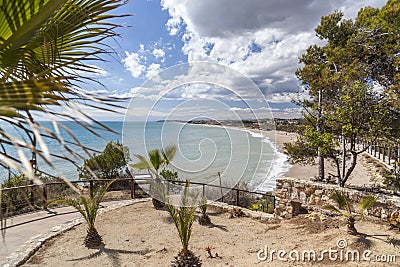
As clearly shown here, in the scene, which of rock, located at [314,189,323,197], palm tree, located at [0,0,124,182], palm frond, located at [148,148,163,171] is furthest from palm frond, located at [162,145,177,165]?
palm tree, located at [0,0,124,182]

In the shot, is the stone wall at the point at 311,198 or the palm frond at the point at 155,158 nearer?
the stone wall at the point at 311,198

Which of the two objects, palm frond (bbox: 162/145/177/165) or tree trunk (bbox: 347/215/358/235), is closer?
tree trunk (bbox: 347/215/358/235)

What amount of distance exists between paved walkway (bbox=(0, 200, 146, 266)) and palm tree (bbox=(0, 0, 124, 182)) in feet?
13.1

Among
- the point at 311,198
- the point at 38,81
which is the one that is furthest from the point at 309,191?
the point at 38,81

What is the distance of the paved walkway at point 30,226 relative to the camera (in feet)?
14.7

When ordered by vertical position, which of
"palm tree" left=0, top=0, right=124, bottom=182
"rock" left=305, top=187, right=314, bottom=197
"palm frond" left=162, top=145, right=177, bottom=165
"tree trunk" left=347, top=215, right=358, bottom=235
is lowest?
"tree trunk" left=347, top=215, right=358, bottom=235

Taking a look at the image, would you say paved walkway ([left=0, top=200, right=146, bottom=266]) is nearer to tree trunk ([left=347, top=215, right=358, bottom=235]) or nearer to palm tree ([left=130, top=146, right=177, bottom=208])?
palm tree ([left=130, top=146, right=177, bottom=208])

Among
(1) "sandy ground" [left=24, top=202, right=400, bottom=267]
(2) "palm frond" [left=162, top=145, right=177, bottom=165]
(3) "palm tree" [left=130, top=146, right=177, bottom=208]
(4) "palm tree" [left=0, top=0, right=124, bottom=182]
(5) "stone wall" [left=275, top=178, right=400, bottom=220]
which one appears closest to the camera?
(4) "palm tree" [left=0, top=0, right=124, bottom=182]

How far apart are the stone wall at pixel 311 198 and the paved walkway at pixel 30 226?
15.4ft

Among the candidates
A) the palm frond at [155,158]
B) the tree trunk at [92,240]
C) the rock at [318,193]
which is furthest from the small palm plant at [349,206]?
the palm frond at [155,158]

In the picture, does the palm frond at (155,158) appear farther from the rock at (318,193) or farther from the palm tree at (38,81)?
the palm tree at (38,81)

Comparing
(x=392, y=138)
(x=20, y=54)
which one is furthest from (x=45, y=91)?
(x=392, y=138)

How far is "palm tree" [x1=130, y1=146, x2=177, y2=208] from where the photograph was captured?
759 centimetres

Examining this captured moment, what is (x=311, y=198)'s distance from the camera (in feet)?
18.6
